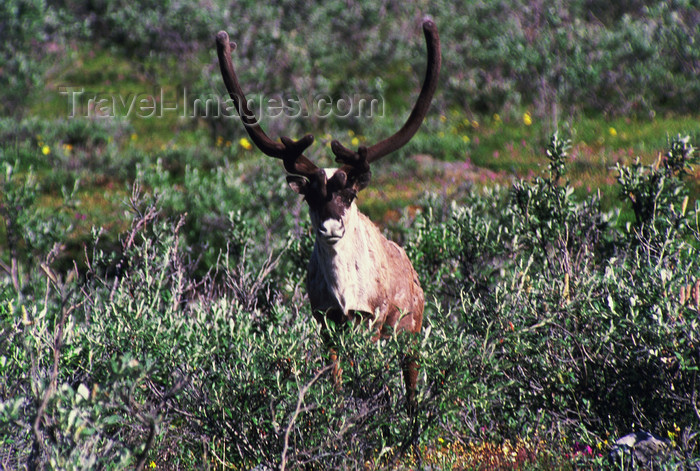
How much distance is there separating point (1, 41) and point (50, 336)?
15.7 metres

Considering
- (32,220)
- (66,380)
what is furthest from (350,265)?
(32,220)

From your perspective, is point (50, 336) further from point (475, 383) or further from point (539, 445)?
point (539, 445)

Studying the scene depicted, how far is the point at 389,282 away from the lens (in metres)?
5.78

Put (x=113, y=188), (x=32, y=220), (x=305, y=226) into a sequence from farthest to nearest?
(x=113, y=188) → (x=32, y=220) → (x=305, y=226)

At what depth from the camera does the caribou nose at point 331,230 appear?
5137 mm

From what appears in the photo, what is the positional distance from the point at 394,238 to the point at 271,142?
15.6 ft

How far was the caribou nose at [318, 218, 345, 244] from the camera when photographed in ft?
16.9

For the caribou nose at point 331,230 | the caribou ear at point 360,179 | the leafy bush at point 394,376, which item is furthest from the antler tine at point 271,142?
the leafy bush at point 394,376

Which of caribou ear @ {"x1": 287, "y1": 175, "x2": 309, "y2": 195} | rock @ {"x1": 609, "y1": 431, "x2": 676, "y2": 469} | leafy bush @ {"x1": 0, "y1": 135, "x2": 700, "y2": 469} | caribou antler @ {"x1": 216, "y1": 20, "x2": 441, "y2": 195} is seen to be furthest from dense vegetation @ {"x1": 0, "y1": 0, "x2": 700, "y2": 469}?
caribou antler @ {"x1": 216, "y1": 20, "x2": 441, "y2": 195}

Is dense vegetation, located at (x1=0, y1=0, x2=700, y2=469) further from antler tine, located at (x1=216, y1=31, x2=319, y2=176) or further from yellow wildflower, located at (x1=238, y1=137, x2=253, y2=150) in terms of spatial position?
antler tine, located at (x1=216, y1=31, x2=319, y2=176)

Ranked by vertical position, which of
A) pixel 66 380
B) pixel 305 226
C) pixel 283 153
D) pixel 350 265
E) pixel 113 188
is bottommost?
pixel 113 188

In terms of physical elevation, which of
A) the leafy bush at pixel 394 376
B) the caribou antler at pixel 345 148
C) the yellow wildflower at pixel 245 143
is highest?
the caribou antler at pixel 345 148

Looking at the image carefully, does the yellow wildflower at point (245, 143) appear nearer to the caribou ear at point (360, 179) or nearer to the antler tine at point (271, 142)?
the antler tine at point (271, 142)

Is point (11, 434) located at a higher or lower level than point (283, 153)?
lower
